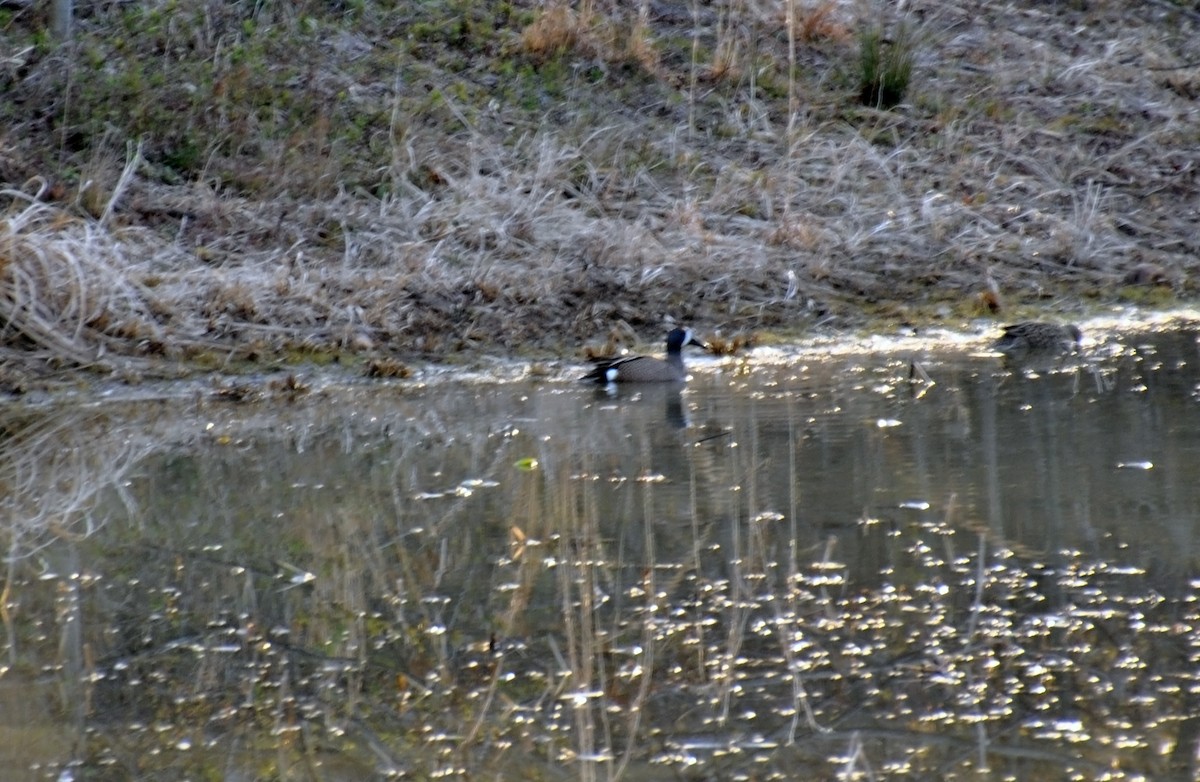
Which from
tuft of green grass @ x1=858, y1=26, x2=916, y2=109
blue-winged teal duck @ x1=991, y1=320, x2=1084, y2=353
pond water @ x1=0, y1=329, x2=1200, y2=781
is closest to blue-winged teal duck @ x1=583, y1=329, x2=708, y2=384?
pond water @ x1=0, y1=329, x2=1200, y2=781

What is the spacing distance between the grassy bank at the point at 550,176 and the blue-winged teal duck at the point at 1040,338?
1.01m

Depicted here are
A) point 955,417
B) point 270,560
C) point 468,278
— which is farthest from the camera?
point 468,278

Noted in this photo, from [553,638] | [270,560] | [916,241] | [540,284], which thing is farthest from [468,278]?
[553,638]

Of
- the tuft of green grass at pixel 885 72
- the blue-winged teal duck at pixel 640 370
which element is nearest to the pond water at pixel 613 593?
the blue-winged teal duck at pixel 640 370

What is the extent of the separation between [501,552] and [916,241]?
6.97 metres

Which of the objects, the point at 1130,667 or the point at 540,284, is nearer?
the point at 1130,667

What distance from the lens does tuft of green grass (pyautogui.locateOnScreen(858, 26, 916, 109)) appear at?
14180 mm

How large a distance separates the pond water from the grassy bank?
178 centimetres

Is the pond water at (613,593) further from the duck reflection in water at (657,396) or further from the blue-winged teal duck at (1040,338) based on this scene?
the blue-winged teal duck at (1040,338)

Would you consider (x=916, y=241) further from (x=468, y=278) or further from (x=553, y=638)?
(x=553, y=638)

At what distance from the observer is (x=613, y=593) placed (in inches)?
200

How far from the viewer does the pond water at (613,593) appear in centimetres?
394

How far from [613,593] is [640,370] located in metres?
3.94

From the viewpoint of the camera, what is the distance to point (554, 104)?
533 inches
